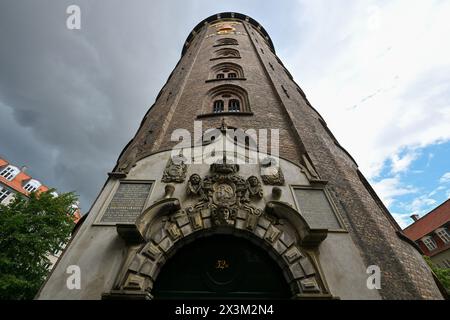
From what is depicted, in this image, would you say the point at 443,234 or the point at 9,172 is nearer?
the point at 443,234

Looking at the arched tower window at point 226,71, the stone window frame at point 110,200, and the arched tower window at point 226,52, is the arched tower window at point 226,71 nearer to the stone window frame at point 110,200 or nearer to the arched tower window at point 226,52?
the arched tower window at point 226,52

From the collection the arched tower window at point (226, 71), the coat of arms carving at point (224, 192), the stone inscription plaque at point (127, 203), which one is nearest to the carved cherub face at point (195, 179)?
the coat of arms carving at point (224, 192)

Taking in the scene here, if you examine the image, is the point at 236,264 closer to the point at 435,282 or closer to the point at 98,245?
the point at 98,245

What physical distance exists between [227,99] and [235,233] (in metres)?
6.76

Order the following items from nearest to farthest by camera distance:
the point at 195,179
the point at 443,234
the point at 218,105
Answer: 1. the point at 195,179
2. the point at 218,105
3. the point at 443,234

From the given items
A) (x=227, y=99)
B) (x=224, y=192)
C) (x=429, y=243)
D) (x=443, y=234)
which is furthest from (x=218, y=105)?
(x=429, y=243)

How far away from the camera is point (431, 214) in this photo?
25.0m

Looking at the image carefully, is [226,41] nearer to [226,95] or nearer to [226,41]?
[226,41]

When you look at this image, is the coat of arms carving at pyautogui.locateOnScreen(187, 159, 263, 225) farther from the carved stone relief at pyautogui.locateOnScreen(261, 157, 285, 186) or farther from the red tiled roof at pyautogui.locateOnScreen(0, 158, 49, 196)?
the red tiled roof at pyautogui.locateOnScreen(0, 158, 49, 196)

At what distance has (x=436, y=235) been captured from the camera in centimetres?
2108

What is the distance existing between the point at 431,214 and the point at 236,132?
100ft

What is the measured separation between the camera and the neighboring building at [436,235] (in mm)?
20156

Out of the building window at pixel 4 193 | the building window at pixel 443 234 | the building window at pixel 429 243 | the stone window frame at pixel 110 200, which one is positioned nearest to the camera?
the stone window frame at pixel 110 200

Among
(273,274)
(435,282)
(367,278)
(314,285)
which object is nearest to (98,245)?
(273,274)
